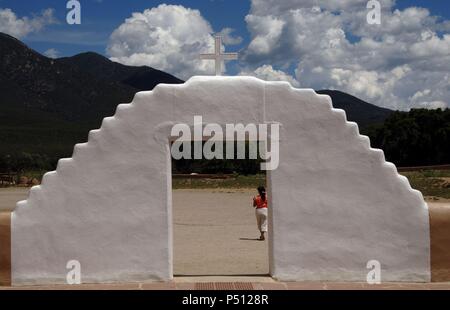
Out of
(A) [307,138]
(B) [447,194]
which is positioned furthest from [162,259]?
(B) [447,194]

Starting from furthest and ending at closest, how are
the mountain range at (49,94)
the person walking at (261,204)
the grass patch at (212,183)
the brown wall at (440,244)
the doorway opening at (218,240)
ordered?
the mountain range at (49,94)
the grass patch at (212,183)
the person walking at (261,204)
the doorway opening at (218,240)
the brown wall at (440,244)

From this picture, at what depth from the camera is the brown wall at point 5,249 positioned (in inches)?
345

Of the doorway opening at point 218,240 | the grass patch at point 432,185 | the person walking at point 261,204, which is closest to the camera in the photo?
the doorway opening at point 218,240

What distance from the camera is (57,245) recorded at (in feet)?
28.8

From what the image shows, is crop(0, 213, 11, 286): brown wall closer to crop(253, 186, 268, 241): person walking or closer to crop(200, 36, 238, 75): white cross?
crop(200, 36, 238, 75): white cross

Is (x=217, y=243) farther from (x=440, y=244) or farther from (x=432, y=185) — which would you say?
(x=432, y=185)

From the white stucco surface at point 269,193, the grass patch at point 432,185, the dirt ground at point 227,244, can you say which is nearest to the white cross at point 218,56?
the white stucco surface at point 269,193

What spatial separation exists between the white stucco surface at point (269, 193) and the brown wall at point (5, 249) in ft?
0.28

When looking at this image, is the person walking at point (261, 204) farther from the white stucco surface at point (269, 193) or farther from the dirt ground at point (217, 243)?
the white stucco surface at point (269, 193)

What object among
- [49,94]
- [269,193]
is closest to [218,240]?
[269,193]

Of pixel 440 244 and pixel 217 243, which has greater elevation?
pixel 440 244

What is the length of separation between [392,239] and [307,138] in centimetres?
193

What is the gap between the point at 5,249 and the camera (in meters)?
8.77

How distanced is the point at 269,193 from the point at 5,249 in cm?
391
